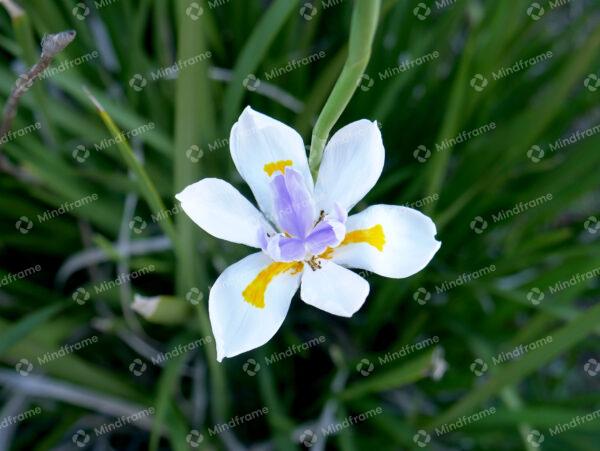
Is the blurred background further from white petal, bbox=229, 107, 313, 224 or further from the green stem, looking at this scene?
the green stem

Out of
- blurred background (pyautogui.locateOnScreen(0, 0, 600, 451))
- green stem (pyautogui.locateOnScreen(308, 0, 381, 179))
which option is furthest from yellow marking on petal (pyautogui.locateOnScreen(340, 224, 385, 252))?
blurred background (pyautogui.locateOnScreen(0, 0, 600, 451))

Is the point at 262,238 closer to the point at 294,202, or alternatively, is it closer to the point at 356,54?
the point at 294,202

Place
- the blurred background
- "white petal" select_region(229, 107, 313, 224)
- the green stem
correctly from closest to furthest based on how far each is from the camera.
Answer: the green stem → "white petal" select_region(229, 107, 313, 224) → the blurred background

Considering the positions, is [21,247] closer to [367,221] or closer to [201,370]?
[201,370]

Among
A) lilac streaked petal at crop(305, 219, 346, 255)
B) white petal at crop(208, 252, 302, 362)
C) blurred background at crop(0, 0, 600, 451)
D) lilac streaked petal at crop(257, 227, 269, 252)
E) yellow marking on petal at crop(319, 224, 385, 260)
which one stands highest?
lilac streaked petal at crop(305, 219, 346, 255)

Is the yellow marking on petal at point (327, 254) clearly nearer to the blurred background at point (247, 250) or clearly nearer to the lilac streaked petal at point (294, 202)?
the lilac streaked petal at point (294, 202)

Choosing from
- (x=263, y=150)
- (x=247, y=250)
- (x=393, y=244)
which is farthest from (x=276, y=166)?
(x=247, y=250)
